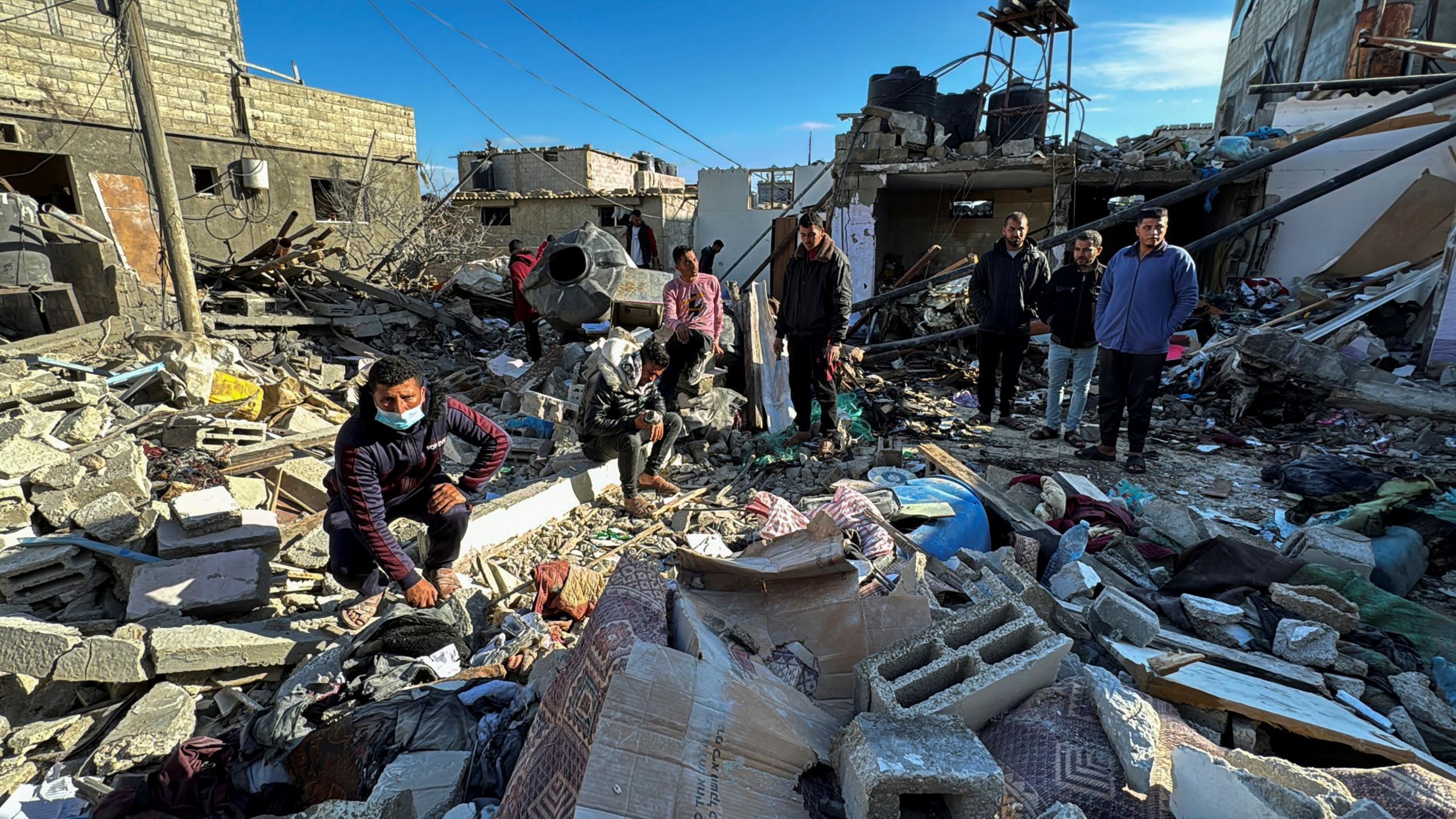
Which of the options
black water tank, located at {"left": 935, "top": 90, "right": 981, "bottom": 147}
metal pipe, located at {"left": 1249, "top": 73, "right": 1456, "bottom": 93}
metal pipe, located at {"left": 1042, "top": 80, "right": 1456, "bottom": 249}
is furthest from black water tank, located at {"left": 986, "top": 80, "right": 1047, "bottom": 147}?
metal pipe, located at {"left": 1042, "top": 80, "right": 1456, "bottom": 249}

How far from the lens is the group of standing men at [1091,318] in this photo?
484cm

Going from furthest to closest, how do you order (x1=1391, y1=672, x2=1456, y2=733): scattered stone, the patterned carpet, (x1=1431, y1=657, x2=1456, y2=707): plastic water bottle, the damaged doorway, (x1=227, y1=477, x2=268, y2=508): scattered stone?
the damaged doorway, (x1=227, y1=477, x2=268, y2=508): scattered stone, (x1=1431, y1=657, x2=1456, y2=707): plastic water bottle, (x1=1391, y1=672, x2=1456, y2=733): scattered stone, the patterned carpet

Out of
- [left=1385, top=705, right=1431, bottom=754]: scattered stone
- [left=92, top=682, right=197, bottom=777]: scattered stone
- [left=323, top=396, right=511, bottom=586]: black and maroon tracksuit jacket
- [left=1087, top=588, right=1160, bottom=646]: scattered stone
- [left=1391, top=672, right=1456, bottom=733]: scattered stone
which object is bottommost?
[left=92, top=682, right=197, bottom=777]: scattered stone

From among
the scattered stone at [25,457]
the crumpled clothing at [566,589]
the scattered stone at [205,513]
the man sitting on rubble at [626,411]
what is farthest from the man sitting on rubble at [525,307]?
the crumpled clothing at [566,589]

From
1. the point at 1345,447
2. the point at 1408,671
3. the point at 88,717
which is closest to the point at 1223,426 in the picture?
the point at 1345,447

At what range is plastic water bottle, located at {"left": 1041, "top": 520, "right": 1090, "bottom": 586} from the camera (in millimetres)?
3355

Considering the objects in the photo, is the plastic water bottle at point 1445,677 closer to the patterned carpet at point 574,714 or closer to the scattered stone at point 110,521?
the patterned carpet at point 574,714

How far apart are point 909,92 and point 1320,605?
13.2 m

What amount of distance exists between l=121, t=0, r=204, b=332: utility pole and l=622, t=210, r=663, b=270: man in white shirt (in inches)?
260

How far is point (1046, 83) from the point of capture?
40.2ft

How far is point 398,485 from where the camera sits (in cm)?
337

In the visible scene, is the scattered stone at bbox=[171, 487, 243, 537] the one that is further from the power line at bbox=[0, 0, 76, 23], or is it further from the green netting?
the power line at bbox=[0, 0, 76, 23]

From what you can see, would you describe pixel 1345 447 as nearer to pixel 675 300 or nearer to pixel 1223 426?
pixel 1223 426

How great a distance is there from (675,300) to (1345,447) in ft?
19.5
